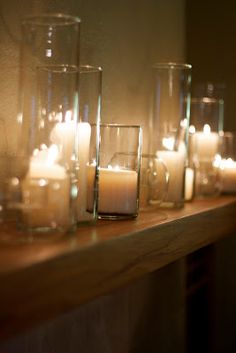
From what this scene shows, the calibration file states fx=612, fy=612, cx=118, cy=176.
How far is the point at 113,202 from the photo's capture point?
104cm

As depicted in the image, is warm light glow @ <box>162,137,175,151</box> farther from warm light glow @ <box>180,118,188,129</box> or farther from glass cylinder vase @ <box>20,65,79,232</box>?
glass cylinder vase @ <box>20,65,79,232</box>

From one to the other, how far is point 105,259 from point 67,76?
0.28 meters

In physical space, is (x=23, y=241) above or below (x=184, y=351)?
above

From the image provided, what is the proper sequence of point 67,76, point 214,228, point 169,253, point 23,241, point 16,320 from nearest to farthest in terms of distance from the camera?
point 16,320, point 23,241, point 67,76, point 169,253, point 214,228

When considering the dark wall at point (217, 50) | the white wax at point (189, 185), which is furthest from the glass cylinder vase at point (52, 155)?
the dark wall at point (217, 50)

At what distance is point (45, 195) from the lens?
79 cm

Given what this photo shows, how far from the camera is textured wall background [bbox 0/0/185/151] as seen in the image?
0.98 m

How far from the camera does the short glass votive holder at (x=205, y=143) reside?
1576mm

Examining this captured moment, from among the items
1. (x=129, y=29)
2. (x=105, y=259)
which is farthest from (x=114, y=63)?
(x=105, y=259)

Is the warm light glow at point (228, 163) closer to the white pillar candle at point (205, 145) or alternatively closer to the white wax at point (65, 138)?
the white pillar candle at point (205, 145)

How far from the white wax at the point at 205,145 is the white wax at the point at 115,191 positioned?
0.57 meters

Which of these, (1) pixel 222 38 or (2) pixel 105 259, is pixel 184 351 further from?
(2) pixel 105 259

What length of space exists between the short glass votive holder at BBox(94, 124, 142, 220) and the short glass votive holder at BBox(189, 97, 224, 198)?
50 centimetres

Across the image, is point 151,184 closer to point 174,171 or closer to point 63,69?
point 174,171
